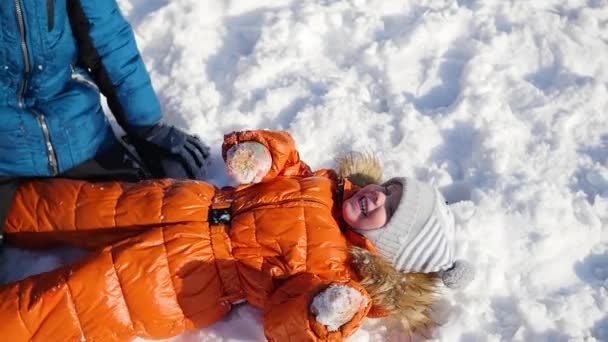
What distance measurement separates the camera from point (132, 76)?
2221 millimetres

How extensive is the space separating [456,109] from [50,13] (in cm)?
151

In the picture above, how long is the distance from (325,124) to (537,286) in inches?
38.2

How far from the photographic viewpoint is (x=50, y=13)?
75.5 inches

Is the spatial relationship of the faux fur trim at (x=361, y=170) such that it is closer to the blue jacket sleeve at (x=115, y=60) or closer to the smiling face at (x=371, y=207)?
the smiling face at (x=371, y=207)

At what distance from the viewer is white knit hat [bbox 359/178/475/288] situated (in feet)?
6.44

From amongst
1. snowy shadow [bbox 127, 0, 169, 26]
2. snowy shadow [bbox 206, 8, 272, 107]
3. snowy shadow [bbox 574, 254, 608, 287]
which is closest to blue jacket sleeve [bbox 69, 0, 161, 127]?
snowy shadow [bbox 206, 8, 272, 107]

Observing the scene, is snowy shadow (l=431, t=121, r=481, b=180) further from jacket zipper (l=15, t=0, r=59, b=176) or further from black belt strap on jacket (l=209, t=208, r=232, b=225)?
jacket zipper (l=15, t=0, r=59, b=176)

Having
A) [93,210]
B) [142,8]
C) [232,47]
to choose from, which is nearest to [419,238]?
[93,210]

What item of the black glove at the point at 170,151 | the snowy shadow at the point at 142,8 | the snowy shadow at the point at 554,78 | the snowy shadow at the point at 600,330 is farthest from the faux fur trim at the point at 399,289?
the snowy shadow at the point at 142,8

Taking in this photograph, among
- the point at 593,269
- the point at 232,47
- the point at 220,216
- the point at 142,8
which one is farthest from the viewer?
the point at 142,8

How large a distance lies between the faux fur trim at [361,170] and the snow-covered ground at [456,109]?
0.15 metres

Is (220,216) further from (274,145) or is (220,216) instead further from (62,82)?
(62,82)

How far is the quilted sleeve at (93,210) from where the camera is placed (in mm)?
2031

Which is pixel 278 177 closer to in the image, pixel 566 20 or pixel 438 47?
pixel 438 47
